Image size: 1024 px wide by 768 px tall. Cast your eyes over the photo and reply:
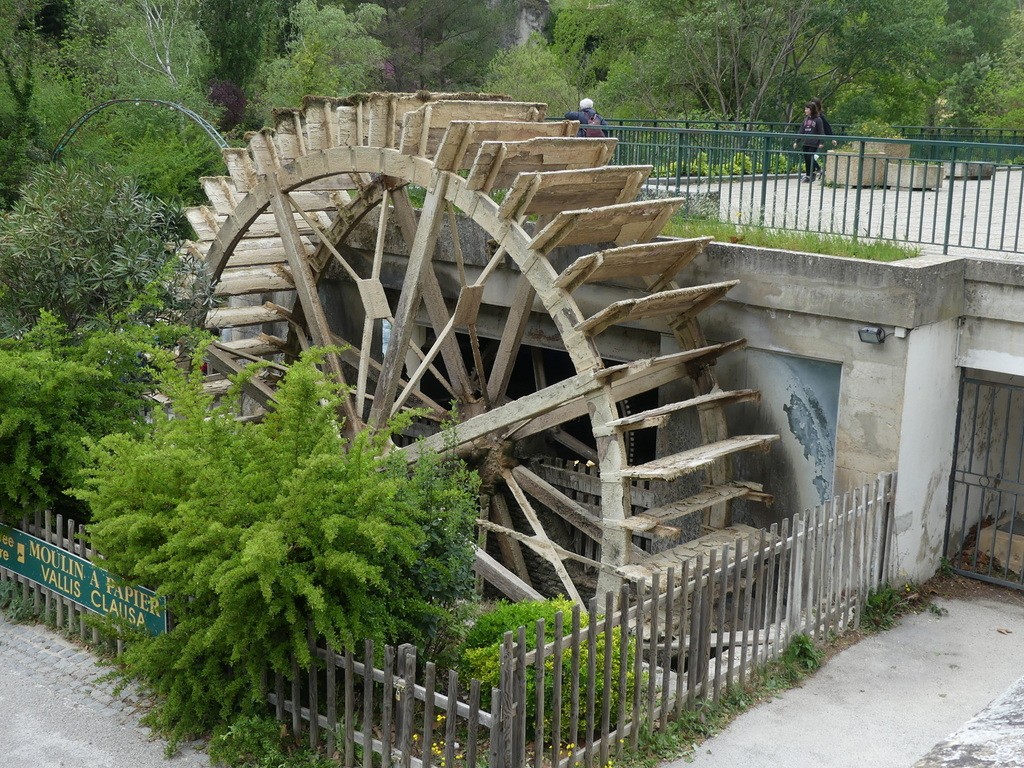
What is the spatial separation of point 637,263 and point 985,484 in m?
3.56

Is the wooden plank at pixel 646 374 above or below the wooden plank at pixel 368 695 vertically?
above

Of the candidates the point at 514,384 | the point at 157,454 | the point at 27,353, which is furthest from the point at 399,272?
the point at 157,454

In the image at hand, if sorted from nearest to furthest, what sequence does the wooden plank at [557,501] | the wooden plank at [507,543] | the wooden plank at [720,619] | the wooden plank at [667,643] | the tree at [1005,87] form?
the wooden plank at [667,643]
the wooden plank at [720,619]
the wooden plank at [557,501]
the wooden plank at [507,543]
the tree at [1005,87]

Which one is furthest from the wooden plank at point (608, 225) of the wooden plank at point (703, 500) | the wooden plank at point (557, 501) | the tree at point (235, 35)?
the tree at point (235, 35)

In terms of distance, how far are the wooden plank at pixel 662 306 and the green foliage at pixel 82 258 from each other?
3511 mm

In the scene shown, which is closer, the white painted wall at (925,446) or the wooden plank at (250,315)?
the white painted wall at (925,446)

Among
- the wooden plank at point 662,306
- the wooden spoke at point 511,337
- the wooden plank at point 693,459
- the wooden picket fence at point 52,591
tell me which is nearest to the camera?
the wooden picket fence at point 52,591

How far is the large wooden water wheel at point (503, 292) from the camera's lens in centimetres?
855

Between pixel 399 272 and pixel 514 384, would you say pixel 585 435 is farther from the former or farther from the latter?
pixel 399 272

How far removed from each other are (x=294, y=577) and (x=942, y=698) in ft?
13.6

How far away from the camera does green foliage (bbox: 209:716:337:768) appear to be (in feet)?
20.6

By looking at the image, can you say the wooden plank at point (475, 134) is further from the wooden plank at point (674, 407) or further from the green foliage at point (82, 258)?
the wooden plank at point (674, 407)

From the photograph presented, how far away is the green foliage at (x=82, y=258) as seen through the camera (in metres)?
9.41

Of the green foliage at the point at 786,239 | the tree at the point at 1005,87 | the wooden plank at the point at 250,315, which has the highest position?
the tree at the point at 1005,87
